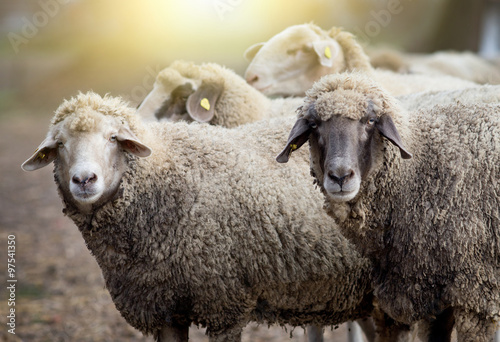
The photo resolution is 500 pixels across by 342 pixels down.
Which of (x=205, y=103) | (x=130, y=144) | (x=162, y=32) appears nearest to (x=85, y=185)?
(x=130, y=144)

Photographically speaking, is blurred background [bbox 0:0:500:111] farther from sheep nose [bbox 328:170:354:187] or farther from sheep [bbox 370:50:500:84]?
sheep nose [bbox 328:170:354:187]

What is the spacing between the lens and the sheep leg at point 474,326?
2.93 meters

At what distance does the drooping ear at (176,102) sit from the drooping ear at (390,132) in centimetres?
213

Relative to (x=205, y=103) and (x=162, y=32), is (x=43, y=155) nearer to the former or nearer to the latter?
(x=205, y=103)

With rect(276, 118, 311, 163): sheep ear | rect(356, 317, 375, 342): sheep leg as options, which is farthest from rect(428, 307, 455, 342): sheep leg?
rect(356, 317, 375, 342): sheep leg

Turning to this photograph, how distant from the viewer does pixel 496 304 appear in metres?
2.89

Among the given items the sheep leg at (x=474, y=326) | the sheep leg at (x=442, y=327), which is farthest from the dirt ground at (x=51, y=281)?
the sheep leg at (x=474, y=326)

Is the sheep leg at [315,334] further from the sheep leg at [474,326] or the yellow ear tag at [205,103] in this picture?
the yellow ear tag at [205,103]

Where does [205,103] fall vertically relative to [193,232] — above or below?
above

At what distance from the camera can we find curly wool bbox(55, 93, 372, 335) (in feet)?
10.6

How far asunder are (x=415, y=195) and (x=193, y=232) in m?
1.18

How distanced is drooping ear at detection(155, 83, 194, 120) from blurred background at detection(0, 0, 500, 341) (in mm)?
2272

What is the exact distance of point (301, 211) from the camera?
3.39 metres

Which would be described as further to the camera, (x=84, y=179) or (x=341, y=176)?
(x=84, y=179)
